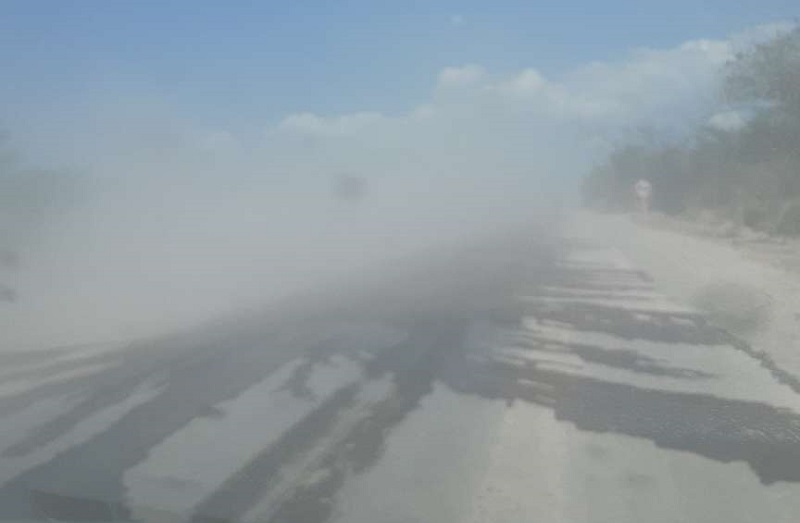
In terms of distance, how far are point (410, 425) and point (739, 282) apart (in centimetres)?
1356

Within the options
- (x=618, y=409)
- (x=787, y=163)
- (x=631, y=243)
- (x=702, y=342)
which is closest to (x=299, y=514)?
(x=618, y=409)

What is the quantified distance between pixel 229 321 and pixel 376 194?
7038 centimetres

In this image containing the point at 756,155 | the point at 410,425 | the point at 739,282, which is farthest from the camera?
the point at 756,155

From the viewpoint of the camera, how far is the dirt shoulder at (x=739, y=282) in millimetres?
12477

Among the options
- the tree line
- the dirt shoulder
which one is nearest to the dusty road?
the dirt shoulder

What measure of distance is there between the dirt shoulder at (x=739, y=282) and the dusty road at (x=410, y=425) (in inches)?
24.2

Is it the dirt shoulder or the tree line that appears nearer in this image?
the dirt shoulder

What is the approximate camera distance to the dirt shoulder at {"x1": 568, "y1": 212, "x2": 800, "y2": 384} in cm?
1248

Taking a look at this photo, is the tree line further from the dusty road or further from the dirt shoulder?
the dusty road

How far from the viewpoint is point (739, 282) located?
19047 mm

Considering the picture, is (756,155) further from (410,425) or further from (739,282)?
(410,425)

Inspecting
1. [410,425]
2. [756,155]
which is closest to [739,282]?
[410,425]

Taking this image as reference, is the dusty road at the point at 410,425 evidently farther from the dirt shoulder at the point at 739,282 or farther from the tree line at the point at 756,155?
the tree line at the point at 756,155

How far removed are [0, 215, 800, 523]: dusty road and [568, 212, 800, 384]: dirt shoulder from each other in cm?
62
